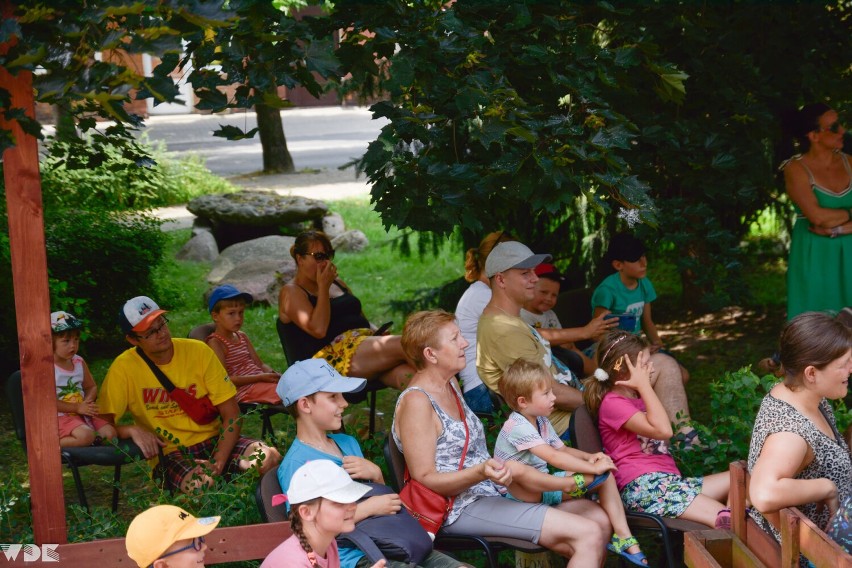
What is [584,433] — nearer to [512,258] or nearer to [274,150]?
[512,258]

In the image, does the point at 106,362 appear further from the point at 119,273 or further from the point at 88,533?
the point at 88,533

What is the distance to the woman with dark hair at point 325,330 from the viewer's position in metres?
5.66

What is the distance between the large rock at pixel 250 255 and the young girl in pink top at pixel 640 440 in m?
6.96

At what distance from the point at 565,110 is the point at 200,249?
8.31 metres

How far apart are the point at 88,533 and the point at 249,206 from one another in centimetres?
918

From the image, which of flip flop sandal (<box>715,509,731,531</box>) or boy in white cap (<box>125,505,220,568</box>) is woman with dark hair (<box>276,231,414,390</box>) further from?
boy in white cap (<box>125,505,220,568</box>)

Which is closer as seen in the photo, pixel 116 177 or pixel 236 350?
pixel 236 350

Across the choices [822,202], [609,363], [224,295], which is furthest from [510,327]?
[822,202]

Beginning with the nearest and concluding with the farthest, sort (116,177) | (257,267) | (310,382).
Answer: (310,382)
(257,267)
(116,177)

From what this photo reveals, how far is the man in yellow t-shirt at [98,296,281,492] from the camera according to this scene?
15.5 ft

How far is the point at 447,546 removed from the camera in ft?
13.2

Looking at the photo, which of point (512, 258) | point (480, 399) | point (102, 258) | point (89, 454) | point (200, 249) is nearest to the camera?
point (89, 454)

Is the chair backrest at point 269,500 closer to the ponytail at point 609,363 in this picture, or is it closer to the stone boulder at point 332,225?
the ponytail at point 609,363

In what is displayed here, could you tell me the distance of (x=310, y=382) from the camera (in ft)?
12.7
